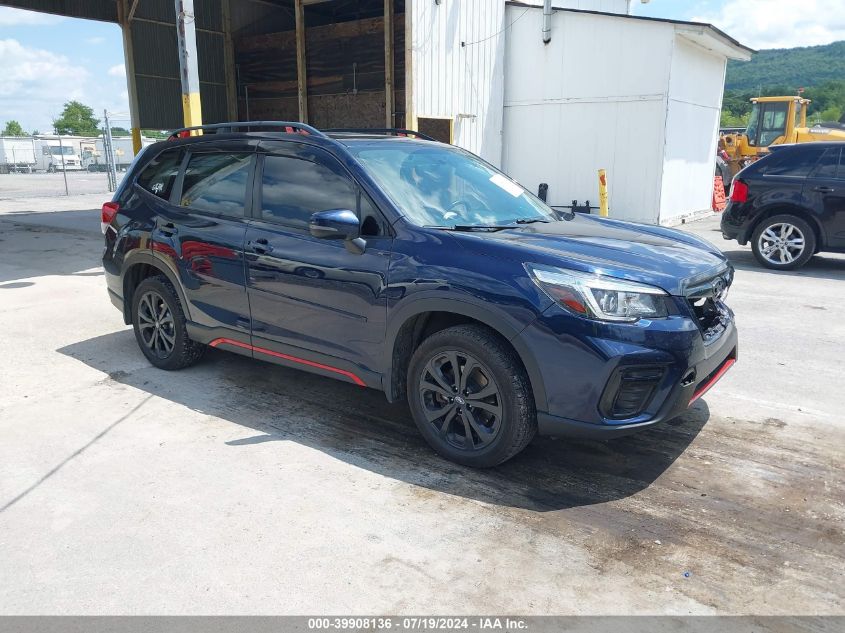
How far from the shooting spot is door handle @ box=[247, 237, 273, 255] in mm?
4344

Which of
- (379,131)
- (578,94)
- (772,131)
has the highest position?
(578,94)

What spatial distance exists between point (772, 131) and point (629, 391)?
828 inches

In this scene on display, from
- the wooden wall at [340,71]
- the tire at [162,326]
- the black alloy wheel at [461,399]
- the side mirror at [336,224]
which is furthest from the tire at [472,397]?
the wooden wall at [340,71]

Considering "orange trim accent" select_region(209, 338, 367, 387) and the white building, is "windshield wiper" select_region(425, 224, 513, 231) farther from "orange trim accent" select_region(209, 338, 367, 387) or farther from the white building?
the white building

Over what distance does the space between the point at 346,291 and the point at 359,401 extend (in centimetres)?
109

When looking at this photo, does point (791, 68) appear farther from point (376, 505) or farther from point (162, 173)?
point (376, 505)

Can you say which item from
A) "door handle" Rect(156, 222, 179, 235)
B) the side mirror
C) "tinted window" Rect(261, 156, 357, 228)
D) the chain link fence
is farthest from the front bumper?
the chain link fence

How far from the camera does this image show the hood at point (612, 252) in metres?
3.39

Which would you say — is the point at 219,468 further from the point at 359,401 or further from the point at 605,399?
the point at 605,399

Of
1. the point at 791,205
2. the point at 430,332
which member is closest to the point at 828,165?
the point at 791,205

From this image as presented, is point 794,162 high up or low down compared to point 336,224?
up

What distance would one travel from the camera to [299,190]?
434cm

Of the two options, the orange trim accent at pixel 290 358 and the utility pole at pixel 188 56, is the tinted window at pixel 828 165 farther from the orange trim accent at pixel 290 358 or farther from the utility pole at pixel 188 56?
the utility pole at pixel 188 56

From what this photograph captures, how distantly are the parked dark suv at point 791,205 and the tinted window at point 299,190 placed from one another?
719 cm
